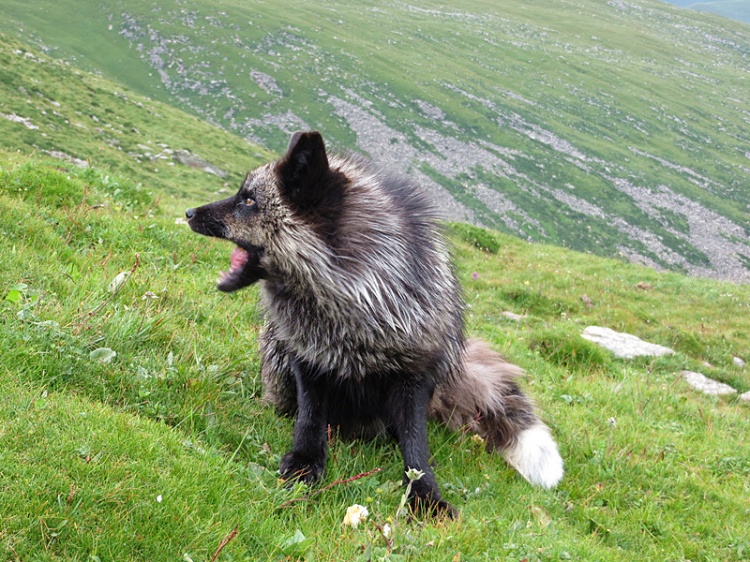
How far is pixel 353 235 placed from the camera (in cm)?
466

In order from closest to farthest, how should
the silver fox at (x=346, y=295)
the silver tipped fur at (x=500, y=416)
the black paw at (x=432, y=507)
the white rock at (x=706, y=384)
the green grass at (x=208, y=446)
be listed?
the green grass at (x=208, y=446) → the black paw at (x=432, y=507) → the silver fox at (x=346, y=295) → the silver tipped fur at (x=500, y=416) → the white rock at (x=706, y=384)

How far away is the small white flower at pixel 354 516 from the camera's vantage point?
142 inches

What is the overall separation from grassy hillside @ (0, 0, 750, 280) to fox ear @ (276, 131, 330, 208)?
63909 mm

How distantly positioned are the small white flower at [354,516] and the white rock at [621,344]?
Answer: 909cm

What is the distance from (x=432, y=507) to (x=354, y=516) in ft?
2.84

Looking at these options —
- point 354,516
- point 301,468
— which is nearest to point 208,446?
point 301,468

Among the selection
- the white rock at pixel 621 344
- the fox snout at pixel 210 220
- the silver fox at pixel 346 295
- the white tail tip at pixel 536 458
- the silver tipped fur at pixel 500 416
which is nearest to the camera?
the silver fox at pixel 346 295

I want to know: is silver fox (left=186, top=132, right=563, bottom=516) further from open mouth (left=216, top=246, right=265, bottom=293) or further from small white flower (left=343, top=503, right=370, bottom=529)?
small white flower (left=343, top=503, right=370, bottom=529)

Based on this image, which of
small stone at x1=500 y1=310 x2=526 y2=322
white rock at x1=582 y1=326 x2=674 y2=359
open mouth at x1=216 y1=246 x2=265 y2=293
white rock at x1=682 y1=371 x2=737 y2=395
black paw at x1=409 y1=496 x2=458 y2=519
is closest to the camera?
black paw at x1=409 y1=496 x2=458 y2=519

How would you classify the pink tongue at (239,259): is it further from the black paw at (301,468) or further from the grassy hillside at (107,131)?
the grassy hillside at (107,131)

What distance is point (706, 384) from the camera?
11.4 meters

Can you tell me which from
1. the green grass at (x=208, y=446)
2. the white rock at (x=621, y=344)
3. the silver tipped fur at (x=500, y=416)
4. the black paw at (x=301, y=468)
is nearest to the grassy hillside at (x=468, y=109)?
the white rock at (x=621, y=344)

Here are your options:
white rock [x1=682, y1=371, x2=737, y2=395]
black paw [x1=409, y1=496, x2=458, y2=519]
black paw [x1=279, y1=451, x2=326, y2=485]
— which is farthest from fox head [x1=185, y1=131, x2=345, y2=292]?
white rock [x1=682, y1=371, x2=737, y2=395]

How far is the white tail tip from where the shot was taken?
5154mm
